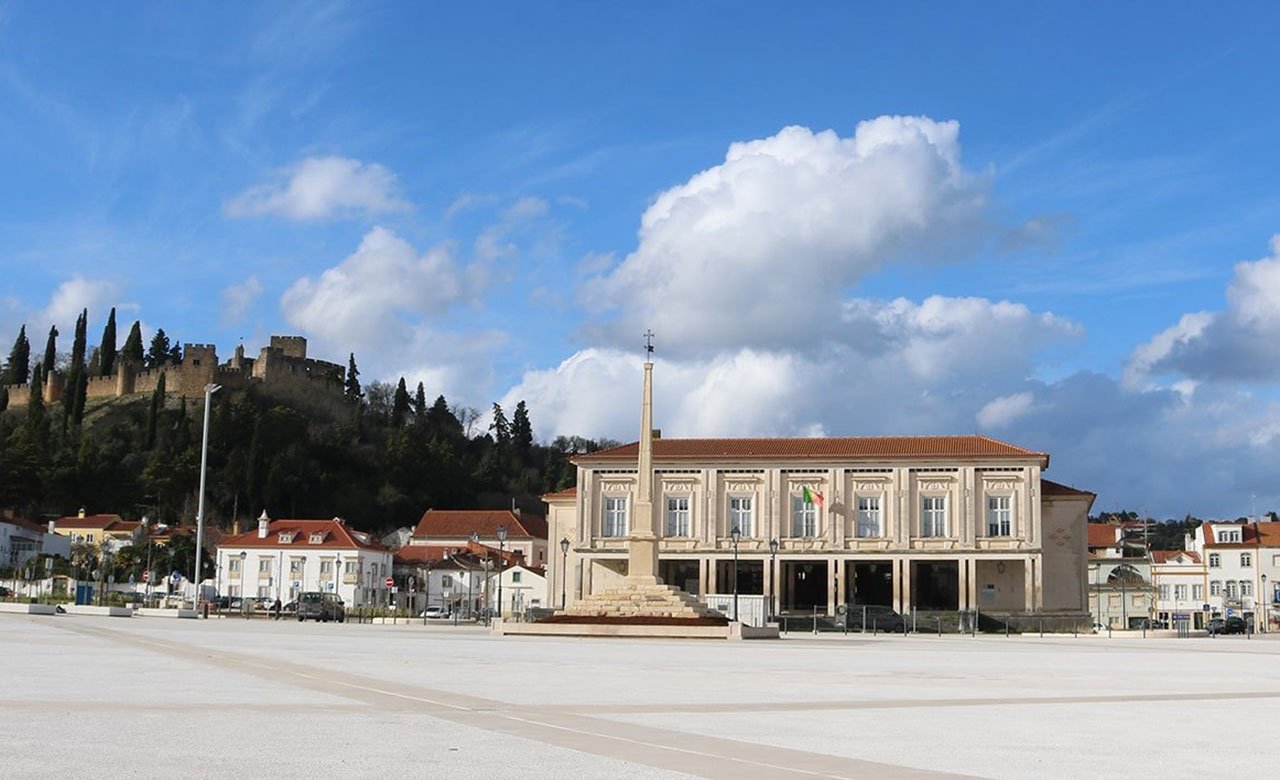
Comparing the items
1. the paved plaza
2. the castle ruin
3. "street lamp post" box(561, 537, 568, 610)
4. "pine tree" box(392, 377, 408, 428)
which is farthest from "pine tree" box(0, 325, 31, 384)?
the paved plaza

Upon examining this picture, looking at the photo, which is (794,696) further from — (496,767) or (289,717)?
(496,767)

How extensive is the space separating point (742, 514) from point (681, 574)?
5.61 m

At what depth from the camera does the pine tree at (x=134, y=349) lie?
167750mm

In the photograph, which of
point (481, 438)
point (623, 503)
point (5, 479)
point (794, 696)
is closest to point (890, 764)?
point (794, 696)

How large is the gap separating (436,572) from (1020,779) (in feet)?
329

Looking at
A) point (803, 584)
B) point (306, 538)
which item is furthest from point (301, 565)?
point (803, 584)

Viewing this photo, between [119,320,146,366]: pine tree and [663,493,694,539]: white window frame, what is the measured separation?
106956mm

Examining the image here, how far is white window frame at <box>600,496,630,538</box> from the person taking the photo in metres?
80.6

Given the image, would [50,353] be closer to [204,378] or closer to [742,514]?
[204,378]

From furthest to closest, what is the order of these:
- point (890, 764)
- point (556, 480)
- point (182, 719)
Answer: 1. point (556, 480)
2. point (182, 719)
3. point (890, 764)

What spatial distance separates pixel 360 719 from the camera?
12203mm

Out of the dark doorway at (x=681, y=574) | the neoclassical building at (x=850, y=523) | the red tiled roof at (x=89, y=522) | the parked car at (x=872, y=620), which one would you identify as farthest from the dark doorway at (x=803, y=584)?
the red tiled roof at (x=89, y=522)

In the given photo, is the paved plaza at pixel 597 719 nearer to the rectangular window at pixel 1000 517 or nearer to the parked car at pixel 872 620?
the parked car at pixel 872 620

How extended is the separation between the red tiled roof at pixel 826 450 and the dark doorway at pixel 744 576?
259 inches
